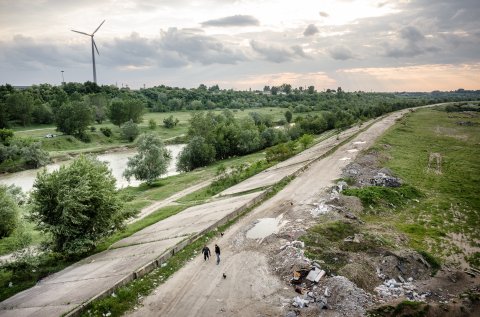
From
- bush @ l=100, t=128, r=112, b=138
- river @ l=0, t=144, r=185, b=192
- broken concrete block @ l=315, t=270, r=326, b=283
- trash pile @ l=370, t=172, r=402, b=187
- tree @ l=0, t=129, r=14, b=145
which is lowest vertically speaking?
river @ l=0, t=144, r=185, b=192

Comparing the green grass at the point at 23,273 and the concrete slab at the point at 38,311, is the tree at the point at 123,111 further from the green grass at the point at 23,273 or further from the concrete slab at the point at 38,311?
the concrete slab at the point at 38,311

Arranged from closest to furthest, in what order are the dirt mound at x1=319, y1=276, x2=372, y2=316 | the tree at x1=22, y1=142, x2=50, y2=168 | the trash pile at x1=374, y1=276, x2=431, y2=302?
the dirt mound at x1=319, y1=276, x2=372, y2=316 < the trash pile at x1=374, y1=276, x2=431, y2=302 < the tree at x1=22, y1=142, x2=50, y2=168

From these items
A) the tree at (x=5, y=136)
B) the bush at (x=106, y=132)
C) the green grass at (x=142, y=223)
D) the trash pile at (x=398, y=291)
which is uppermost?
the tree at (x=5, y=136)

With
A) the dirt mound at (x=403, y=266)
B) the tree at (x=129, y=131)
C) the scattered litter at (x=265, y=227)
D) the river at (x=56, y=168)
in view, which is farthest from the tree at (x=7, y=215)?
the tree at (x=129, y=131)

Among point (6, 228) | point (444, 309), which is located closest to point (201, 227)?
point (444, 309)

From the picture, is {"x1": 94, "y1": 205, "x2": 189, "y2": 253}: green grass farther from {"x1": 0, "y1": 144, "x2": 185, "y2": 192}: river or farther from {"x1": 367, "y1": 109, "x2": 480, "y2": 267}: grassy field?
{"x1": 0, "y1": 144, "x2": 185, "y2": 192}: river

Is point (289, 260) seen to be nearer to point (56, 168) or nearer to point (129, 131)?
point (56, 168)

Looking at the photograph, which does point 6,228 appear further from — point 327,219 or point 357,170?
point 357,170

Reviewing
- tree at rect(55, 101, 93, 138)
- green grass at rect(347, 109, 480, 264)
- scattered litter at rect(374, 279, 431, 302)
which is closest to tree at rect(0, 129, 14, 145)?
tree at rect(55, 101, 93, 138)
